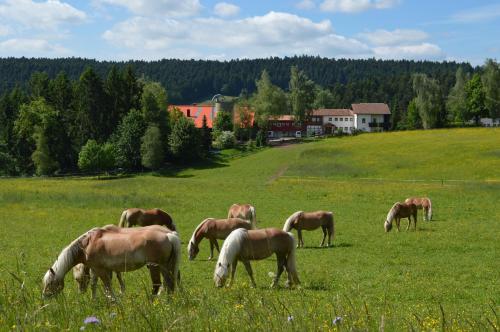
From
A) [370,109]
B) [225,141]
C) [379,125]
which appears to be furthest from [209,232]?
[370,109]

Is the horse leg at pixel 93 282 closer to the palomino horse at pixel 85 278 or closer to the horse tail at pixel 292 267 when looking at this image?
the palomino horse at pixel 85 278

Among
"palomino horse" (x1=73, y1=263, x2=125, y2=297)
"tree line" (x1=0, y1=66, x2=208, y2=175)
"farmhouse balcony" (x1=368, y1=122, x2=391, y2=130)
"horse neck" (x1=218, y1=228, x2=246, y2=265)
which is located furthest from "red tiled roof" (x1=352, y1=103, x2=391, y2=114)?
"palomino horse" (x1=73, y1=263, x2=125, y2=297)

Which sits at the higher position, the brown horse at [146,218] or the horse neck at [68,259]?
the horse neck at [68,259]

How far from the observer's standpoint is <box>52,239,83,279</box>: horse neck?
36.7 feet

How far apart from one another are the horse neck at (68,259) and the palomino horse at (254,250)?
11.6 ft

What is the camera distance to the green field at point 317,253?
18.1 feet

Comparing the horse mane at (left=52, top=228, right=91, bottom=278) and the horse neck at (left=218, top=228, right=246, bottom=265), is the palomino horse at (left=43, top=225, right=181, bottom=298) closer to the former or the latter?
the horse mane at (left=52, top=228, right=91, bottom=278)

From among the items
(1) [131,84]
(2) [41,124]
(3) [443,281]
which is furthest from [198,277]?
(1) [131,84]

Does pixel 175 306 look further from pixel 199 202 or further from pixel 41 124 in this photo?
pixel 41 124

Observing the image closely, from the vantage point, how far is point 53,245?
72.8 feet

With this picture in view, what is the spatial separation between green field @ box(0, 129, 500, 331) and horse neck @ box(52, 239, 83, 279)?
62 centimetres

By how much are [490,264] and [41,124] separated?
7521cm

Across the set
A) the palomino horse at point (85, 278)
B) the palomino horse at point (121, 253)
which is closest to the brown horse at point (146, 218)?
the palomino horse at point (85, 278)

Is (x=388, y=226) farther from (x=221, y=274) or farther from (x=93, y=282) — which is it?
(x=93, y=282)
